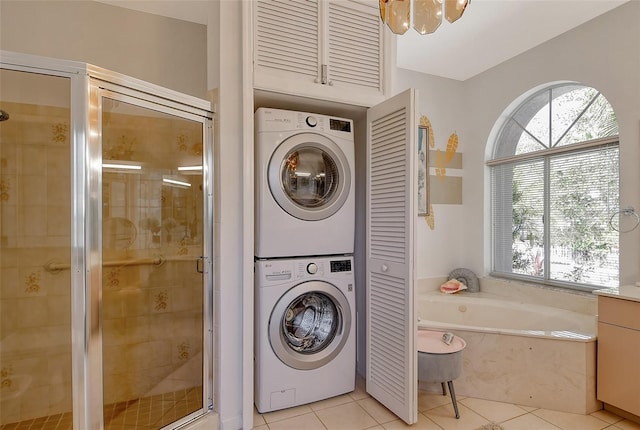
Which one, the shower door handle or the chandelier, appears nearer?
the chandelier

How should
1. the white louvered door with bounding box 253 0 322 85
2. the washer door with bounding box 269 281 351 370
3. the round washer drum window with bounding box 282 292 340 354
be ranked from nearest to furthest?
1. the white louvered door with bounding box 253 0 322 85
2. the washer door with bounding box 269 281 351 370
3. the round washer drum window with bounding box 282 292 340 354

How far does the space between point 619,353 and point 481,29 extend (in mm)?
2392

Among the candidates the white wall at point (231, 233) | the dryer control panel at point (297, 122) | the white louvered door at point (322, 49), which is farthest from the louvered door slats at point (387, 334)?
the white louvered door at point (322, 49)

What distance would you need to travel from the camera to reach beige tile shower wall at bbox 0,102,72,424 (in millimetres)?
1845

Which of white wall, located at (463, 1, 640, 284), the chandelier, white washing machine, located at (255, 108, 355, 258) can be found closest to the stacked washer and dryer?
white washing machine, located at (255, 108, 355, 258)

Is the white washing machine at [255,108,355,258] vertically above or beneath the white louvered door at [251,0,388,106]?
beneath

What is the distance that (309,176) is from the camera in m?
2.20

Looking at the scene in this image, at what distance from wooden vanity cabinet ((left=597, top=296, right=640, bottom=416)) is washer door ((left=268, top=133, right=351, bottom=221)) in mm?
1708

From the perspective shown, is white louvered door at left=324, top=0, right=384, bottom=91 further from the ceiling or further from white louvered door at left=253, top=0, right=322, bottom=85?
the ceiling

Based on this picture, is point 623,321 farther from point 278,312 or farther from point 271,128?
point 271,128

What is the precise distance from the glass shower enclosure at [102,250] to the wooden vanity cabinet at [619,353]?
2.32 metres

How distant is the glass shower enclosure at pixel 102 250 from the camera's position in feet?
5.02

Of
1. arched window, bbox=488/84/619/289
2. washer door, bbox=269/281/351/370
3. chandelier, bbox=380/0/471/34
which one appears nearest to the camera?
chandelier, bbox=380/0/471/34

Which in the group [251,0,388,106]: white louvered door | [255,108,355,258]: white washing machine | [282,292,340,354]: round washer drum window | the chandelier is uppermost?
[251,0,388,106]: white louvered door
